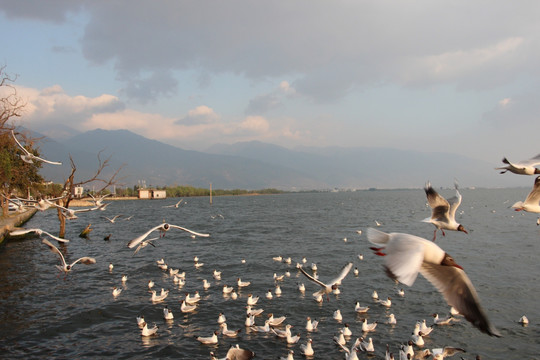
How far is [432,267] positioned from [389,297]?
507 inches

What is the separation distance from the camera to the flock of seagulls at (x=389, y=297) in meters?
4.42

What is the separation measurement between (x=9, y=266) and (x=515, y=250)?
121 ft

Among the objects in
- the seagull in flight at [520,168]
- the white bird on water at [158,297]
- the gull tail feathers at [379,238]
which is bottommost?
the white bird on water at [158,297]

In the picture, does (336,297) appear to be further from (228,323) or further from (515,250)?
(515,250)

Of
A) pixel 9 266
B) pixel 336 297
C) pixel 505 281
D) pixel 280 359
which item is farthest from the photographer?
pixel 9 266

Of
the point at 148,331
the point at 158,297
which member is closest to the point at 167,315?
the point at 148,331

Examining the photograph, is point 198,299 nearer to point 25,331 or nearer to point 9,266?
point 25,331

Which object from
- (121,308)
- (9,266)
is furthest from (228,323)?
(9,266)

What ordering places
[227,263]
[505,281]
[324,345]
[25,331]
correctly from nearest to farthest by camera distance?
[324,345] → [25,331] → [505,281] → [227,263]

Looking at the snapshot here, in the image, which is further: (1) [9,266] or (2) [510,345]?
(1) [9,266]

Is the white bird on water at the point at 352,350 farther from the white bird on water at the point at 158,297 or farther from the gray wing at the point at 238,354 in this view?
the white bird on water at the point at 158,297

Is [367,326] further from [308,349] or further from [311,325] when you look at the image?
[308,349]

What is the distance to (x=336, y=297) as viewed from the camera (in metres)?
Answer: 17.1

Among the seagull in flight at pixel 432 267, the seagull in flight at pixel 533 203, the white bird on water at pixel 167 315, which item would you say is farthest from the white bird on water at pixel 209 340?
the seagull in flight at pixel 533 203
